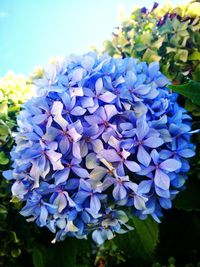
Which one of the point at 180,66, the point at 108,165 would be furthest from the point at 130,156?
the point at 180,66

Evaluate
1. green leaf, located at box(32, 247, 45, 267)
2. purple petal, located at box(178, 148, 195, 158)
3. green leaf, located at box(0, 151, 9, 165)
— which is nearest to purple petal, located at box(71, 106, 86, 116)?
purple petal, located at box(178, 148, 195, 158)

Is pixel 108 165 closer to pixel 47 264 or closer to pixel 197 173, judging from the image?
pixel 197 173

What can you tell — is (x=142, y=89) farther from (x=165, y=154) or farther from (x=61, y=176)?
(x=61, y=176)

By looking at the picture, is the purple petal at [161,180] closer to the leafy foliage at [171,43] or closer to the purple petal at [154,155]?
the purple petal at [154,155]

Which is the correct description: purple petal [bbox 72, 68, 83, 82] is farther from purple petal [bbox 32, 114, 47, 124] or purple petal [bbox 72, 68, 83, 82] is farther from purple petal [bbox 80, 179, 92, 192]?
purple petal [bbox 80, 179, 92, 192]

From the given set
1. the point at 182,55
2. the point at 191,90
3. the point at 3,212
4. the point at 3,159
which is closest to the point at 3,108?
the point at 3,159
